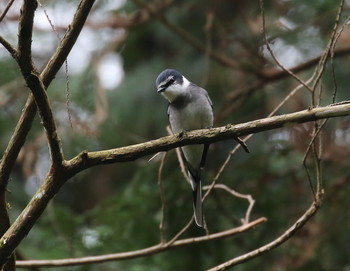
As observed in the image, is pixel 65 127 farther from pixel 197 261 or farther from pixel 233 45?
pixel 233 45

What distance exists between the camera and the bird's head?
13.4ft

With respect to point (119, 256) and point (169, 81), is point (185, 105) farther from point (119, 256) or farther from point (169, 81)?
point (119, 256)

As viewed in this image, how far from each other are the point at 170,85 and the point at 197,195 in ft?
2.43

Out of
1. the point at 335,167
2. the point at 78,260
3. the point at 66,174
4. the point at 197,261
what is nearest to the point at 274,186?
the point at 335,167

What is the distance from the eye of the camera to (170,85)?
4113mm

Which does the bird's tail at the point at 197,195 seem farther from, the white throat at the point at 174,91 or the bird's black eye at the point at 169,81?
the bird's black eye at the point at 169,81

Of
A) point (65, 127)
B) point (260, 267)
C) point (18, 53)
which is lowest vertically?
point (260, 267)

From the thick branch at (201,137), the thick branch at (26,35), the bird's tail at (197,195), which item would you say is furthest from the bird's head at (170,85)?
the thick branch at (26,35)

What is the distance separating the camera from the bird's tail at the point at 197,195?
12.3 feet

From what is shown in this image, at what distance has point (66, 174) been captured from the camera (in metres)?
2.43

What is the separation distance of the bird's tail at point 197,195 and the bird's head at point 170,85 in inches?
21.6

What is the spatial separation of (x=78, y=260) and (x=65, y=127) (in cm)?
259

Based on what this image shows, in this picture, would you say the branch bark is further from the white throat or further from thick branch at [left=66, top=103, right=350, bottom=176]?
the white throat

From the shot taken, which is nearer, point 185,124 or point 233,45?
point 185,124
